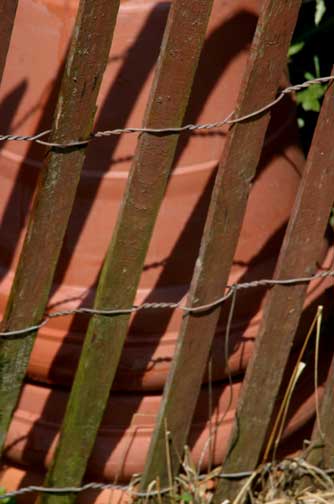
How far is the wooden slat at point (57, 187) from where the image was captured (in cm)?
191

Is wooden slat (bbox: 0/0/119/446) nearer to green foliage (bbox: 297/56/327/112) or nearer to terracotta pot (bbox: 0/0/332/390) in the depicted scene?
terracotta pot (bbox: 0/0/332/390)

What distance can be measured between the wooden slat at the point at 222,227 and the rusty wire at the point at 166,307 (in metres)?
0.02

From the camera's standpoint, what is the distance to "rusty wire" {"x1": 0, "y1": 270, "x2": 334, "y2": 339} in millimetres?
2172

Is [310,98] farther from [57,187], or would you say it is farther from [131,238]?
[57,187]

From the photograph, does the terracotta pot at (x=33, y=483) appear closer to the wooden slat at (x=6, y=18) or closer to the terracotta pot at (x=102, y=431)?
the terracotta pot at (x=102, y=431)

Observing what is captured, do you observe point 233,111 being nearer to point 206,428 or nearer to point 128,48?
point 128,48

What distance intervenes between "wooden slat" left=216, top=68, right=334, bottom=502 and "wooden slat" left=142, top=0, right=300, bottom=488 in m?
0.16

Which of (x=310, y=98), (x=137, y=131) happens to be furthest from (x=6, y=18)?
(x=310, y=98)

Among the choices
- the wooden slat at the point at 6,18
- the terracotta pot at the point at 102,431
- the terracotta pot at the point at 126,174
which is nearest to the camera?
the wooden slat at the point at 6,18

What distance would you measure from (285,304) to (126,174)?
51 centimetres

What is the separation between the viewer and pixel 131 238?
212 cm

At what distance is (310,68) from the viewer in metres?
3.49

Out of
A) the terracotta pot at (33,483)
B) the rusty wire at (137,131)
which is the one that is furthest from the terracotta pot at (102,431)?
the rusty wire at (137,131)

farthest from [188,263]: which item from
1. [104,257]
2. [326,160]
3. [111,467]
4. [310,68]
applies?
[310,68]
